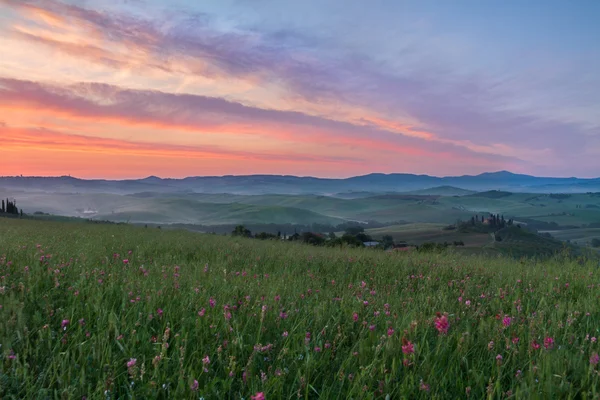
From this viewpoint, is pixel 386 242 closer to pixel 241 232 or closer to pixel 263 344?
pixel 241 232

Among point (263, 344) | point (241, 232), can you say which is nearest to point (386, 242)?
point (241, 232)

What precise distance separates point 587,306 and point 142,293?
5347 mm

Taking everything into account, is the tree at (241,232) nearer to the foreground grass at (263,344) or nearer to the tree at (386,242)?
the tree at (386,242)

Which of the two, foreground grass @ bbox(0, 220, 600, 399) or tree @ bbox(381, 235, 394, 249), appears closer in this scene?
foreground grass @ bbox(0, 220, 600, 399)

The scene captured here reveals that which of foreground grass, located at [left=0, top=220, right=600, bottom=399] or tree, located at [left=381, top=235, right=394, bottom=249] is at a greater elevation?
foreground grass, located at [left=0, top=220, right=600, bottom=399]

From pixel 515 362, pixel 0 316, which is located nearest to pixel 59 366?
pixel 0 316

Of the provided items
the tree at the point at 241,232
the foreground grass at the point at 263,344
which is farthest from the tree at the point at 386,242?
the foreground grass at the point at 263,344

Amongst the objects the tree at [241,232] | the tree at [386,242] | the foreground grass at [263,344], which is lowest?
the tree at [386,242]

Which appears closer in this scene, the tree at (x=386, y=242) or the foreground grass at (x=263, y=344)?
the foreground grass at (x=263, y=344)

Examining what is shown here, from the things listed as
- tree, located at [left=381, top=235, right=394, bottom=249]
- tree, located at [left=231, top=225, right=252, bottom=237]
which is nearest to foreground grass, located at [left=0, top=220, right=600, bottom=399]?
tree, located at [left=381, top=235, right=394, bottom=249]

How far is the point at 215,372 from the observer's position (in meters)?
2.78

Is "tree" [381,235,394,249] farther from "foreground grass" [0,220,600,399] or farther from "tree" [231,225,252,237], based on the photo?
"foreground grass" [0,220,600,399]

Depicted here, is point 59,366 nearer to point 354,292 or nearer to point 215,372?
point 215,372

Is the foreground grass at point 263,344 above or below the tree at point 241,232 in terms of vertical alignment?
above
